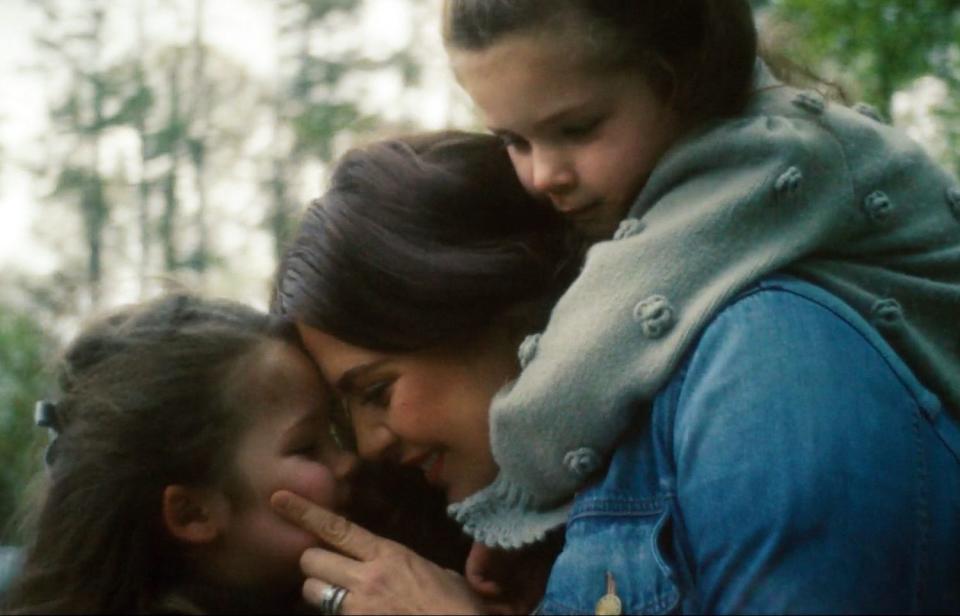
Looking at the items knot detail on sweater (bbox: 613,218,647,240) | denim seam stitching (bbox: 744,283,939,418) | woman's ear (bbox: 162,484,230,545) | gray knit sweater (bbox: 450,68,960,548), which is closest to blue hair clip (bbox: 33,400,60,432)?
woman's ear (bbox: 162,484,230,545)

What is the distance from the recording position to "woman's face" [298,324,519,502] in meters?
2.54

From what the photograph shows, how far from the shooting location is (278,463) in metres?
2.65

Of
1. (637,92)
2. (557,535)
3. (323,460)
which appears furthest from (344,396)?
(637,92)

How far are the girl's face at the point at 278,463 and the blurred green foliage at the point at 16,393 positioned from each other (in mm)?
4102

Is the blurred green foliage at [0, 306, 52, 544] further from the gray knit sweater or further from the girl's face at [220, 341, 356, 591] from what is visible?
the gray knit sweater

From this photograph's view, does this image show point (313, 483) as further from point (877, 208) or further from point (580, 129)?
point (877, 208)

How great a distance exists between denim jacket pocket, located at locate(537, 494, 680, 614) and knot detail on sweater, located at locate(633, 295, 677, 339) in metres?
0.26

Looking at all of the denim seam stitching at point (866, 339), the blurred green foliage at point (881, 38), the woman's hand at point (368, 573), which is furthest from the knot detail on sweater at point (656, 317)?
the blurred green foliage at point (881, 38)

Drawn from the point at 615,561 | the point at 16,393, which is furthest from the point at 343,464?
the point at 16,393

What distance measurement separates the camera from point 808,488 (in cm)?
179

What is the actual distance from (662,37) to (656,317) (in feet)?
1.90

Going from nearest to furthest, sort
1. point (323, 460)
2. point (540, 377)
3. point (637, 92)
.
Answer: point (540, 377) → point (637, 92) → point (323, 460)

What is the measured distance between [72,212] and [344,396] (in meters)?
13.3

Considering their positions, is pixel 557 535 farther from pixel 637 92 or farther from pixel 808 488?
pixel 637 92
